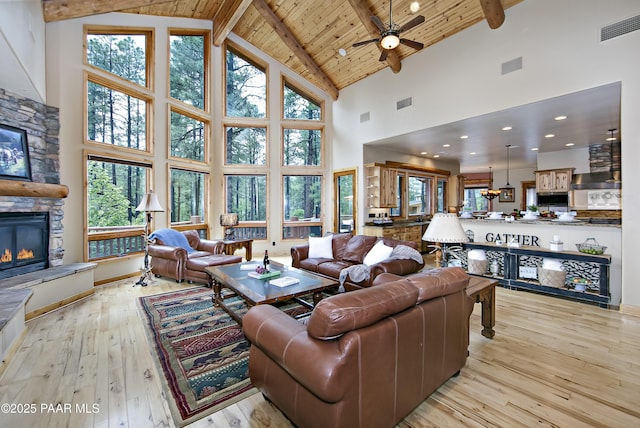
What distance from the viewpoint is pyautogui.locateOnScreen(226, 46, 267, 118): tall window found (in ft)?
23.7

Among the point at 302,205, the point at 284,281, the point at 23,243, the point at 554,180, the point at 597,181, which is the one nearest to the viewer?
the point at 284,281

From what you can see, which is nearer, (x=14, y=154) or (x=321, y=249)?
(x=14, y=154)

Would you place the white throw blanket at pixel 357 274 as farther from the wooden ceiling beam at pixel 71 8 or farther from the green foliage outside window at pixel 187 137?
the wooden ceiling beam at pixel 71 8

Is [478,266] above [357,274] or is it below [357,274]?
below

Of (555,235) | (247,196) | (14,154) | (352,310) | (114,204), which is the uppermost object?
(14,154)

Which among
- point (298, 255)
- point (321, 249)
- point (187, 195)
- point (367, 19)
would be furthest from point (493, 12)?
point (187, 195)

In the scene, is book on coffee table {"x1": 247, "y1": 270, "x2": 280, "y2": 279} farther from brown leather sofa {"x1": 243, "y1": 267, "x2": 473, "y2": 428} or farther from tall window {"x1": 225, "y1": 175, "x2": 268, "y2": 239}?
tall window {"x1": 225, "y1": 175, "x2": 268, "y2": 239}

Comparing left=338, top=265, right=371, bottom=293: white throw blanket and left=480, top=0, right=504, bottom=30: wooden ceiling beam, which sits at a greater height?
left=480, top=0, right=504, bottom=30: wooden ceiling beam

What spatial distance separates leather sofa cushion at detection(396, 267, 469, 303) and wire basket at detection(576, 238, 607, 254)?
10.2 feet

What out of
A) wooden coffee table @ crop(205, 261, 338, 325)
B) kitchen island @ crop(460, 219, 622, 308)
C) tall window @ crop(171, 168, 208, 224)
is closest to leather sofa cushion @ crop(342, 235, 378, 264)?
wooden coffee table @ crop(205, 261, 338, 325)

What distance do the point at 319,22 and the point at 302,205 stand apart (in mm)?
4298

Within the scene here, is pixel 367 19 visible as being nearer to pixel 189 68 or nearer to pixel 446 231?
pixel 189 68

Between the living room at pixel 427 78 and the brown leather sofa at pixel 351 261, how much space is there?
2423 mm

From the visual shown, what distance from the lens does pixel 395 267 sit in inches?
146
